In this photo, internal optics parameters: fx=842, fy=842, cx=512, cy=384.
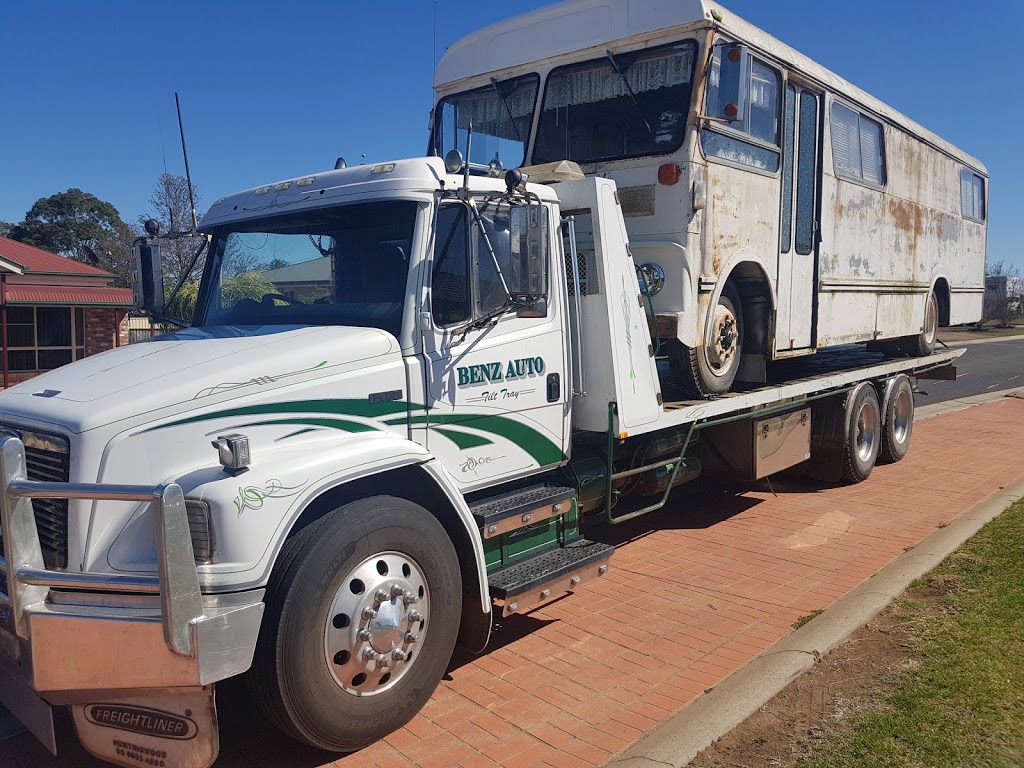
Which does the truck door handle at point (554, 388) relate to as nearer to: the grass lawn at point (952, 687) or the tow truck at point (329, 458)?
the tow truck at point (329, 458)

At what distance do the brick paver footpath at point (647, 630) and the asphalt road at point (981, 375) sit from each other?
485 centimetres

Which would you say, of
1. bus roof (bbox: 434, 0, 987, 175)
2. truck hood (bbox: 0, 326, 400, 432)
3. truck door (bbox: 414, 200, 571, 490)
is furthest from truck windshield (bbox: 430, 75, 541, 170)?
truck hood (bbox: 0, 326, 400, 432)

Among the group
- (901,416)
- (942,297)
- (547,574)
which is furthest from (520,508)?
(942,297)

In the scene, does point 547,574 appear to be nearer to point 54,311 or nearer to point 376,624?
point 376,624

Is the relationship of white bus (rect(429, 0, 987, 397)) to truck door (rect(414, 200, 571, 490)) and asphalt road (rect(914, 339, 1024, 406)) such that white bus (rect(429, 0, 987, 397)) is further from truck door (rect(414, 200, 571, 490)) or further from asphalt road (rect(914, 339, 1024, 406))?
asphalt road (rect(914, 339, 1024, 406))

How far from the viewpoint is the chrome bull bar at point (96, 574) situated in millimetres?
2922

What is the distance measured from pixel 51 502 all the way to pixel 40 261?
20596 mm

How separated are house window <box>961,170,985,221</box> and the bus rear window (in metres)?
8.06

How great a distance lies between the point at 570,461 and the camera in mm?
5391

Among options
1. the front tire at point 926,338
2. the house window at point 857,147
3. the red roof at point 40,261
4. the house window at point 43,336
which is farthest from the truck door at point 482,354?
the red roof at point 40,261

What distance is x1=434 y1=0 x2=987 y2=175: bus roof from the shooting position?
5910mm

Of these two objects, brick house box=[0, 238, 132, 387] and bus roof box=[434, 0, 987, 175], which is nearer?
bus roof box=[434, 0, 987, 175]

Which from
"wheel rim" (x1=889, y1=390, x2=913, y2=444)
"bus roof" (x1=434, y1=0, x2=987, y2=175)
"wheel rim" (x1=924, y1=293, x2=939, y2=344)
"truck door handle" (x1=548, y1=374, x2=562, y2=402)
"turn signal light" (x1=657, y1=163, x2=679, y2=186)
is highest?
"bus roof" (x1=434, y1=0, x2=987, y2=175)

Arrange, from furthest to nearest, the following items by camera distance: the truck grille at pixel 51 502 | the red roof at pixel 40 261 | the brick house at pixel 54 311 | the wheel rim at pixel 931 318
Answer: the red roof at pixel 40 261, the brick house at pixel 54 311, the wheel rim at pixel 931 318, the truck grille at pixel 51 502
